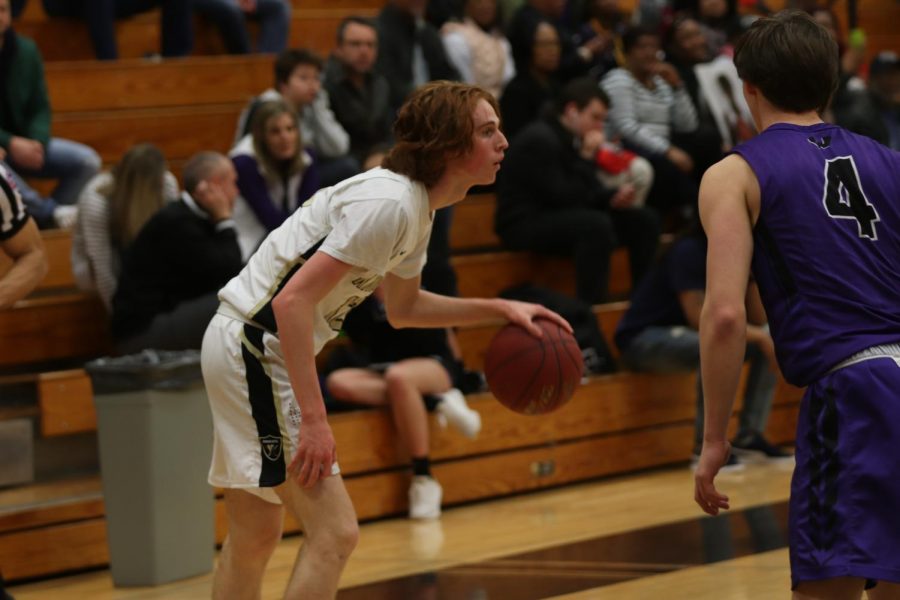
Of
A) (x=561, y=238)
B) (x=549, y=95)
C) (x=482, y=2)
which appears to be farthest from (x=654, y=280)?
(x=482, y=2)

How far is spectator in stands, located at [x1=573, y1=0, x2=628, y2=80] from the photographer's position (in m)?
8.95

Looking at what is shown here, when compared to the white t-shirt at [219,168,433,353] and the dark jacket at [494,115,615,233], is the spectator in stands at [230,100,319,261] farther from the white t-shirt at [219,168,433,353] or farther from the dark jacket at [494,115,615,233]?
the white t-shirt at [219,168,433,353]

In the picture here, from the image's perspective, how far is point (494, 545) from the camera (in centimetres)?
534

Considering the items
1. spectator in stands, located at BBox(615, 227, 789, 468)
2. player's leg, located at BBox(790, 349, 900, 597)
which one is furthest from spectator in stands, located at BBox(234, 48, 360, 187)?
player's leg, located at BBox(790, 349, 900, 597)

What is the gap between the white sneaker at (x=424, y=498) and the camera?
5.91 metres

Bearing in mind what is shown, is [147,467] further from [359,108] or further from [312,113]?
[359,108]

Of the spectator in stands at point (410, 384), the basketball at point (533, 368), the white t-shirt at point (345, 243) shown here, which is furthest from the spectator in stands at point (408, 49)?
the white t-shirt at point (345, 243)

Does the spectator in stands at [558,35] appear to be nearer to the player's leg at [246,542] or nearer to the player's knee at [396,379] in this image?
the player's knee at [396,379]

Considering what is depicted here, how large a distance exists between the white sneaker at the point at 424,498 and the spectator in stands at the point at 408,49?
2.88m

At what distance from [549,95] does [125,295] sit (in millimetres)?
3361

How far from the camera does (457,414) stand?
5961mm

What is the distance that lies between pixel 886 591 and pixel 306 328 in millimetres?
1285

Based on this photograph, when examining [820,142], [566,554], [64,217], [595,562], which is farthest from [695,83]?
[820,142]

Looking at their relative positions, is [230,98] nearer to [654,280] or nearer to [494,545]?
[654,280]
